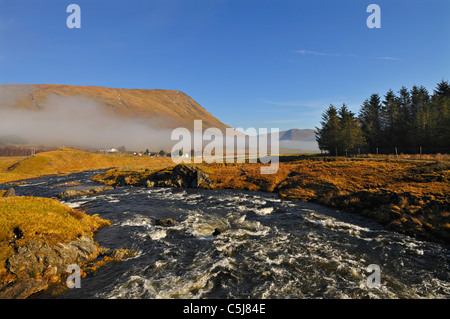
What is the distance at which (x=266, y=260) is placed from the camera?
13570 mm

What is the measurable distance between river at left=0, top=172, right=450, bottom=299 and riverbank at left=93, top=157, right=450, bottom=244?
6.93 feet

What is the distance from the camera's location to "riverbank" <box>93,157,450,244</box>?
18.0m

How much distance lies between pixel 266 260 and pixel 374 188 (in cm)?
2147

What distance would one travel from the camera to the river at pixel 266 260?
1059 centimetres

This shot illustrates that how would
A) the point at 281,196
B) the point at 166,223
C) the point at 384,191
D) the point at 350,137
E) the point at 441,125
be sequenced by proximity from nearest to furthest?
the point at 166,223, the point at 384,191, the point at 281,196, the point at 441,125, the point at 350,137

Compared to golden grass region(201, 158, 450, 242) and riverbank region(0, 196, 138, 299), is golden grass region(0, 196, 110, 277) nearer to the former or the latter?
riverbank region(0, 196, 138, 299)

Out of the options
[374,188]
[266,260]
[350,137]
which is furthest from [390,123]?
[266,260]

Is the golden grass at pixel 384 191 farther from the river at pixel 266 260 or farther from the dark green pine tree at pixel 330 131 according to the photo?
the dark green pine tree at pixel 330 131

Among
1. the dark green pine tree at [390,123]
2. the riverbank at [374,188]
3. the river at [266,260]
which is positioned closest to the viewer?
the river at [266,260]

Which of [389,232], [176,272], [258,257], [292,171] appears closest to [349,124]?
[292,171]

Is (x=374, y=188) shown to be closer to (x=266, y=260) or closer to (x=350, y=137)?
(x=266, y=260)

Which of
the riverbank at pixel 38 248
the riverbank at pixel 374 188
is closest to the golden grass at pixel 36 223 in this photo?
the riverbank at pixel 38 248

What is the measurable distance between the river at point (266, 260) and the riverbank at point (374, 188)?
211 centimetres
